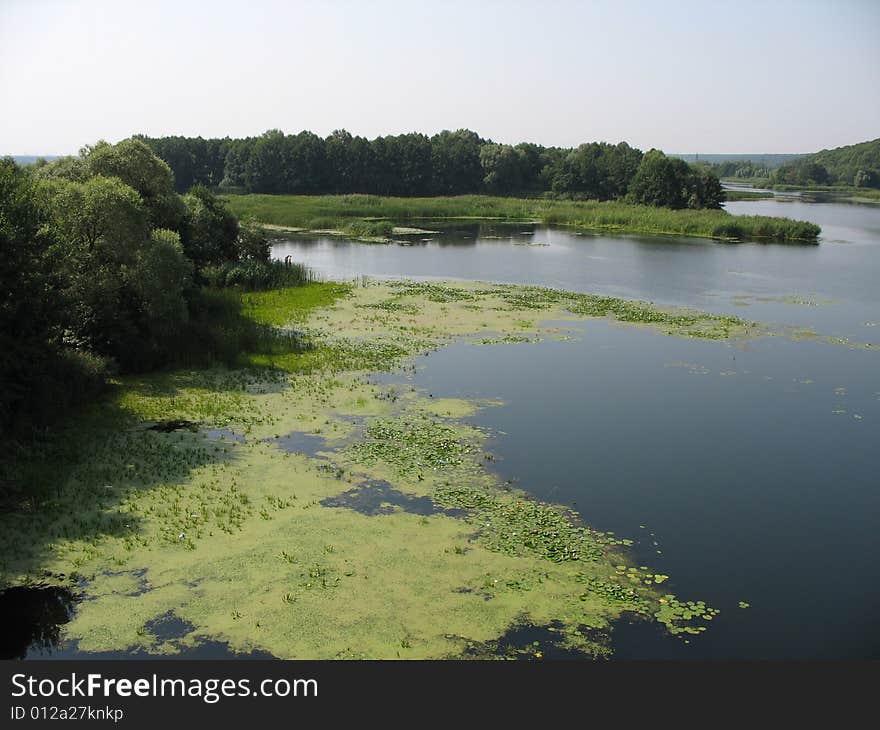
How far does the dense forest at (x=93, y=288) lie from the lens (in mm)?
18891

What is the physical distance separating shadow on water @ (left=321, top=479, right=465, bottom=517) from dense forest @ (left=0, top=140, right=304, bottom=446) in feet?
27.1

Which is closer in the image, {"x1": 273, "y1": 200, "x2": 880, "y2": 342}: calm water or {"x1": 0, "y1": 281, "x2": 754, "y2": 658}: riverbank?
{"x1": 0, "y1": 281, "x2": 754, "y2": 658}: riverbank

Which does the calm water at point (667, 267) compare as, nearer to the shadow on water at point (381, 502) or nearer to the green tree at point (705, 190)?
the green tree at point (705, 190)

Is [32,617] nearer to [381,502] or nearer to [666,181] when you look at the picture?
[381,502]

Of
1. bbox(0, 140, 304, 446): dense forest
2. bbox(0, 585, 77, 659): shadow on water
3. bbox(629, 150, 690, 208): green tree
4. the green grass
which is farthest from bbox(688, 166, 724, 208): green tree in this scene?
bbox(0, 585, 77, 659): shadow on water

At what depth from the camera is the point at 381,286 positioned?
44188mm

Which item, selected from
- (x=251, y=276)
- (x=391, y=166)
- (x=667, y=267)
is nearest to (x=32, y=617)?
(x=251, y=276)

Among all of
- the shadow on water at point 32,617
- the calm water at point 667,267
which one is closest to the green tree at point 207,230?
the calm water at point 667,267

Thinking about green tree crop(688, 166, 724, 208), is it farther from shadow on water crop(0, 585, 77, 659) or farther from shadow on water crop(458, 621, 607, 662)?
shadow on water crop(0, 585, 77, 659)

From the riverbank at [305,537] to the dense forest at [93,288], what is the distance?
150cm

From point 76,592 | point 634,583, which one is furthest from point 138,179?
point 634,583

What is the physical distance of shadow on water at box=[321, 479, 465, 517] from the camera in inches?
628

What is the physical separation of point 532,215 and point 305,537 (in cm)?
8483

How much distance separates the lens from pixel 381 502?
53.7 ft
